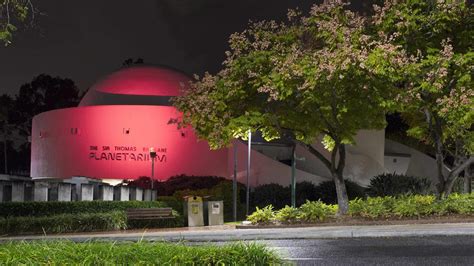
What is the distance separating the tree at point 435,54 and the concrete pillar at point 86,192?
1184 centimetres

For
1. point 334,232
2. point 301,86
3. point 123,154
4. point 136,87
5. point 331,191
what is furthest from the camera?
point 136,87

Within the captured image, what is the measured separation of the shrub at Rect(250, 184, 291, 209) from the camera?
32.1 metres

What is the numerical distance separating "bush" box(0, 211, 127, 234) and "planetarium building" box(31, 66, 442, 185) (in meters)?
14.4

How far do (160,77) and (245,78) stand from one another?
2188 centimetres

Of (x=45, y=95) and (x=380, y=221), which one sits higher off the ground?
(x=45, y=95)

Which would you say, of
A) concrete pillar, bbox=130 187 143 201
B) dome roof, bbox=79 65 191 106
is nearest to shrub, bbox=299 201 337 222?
concrete pillar, bbox=130 187 143 201

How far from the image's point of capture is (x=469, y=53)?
62.4 feet

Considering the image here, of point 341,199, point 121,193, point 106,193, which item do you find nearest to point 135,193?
point 121,193

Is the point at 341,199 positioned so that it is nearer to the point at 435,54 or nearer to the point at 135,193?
the point at 435,54

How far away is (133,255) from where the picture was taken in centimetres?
738

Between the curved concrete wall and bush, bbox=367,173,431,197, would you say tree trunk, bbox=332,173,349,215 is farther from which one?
the curved concrete wall

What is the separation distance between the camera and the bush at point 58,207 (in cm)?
2119

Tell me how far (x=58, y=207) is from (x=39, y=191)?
1.19m

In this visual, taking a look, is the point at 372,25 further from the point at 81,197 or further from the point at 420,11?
the point at 81,197
